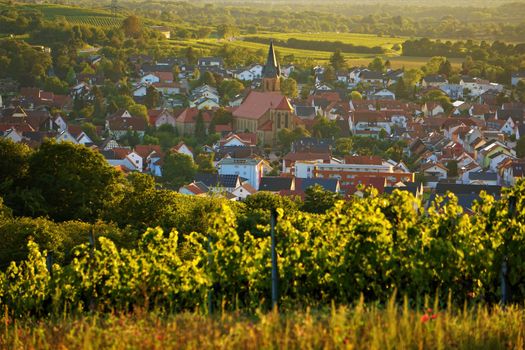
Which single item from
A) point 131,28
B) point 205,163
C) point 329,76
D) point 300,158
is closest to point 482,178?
point 300,158

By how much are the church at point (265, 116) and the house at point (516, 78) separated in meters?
19.9

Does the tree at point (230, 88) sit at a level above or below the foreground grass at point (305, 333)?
below

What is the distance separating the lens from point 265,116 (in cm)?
5069

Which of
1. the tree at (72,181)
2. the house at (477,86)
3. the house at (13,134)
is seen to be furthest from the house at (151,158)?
the house at (477,86)

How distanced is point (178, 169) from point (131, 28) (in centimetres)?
4709

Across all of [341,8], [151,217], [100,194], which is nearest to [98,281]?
[151,217]

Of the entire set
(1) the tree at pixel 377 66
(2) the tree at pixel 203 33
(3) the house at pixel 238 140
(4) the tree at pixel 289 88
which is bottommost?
(3) the house at pixel 238 140

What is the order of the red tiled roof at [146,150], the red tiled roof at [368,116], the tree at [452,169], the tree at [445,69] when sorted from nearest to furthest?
the tree at [452,169], the red tiled roof at [146,150], the red tiled roof at [368,116], the tree at [445,69]

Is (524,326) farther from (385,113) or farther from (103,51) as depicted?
(103,51)

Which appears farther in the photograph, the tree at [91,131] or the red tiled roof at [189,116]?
the red tiled roof at [189,116]

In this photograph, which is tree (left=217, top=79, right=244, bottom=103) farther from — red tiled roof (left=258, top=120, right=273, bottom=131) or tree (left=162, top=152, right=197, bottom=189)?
tree (left=162, top=152, right=197, bottom=189)

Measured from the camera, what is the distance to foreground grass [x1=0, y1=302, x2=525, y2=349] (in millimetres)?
6137

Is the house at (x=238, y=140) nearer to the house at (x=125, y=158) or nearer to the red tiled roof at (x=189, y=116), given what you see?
the red tiled roof at (x=189, y=116)

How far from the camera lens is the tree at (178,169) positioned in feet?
120
